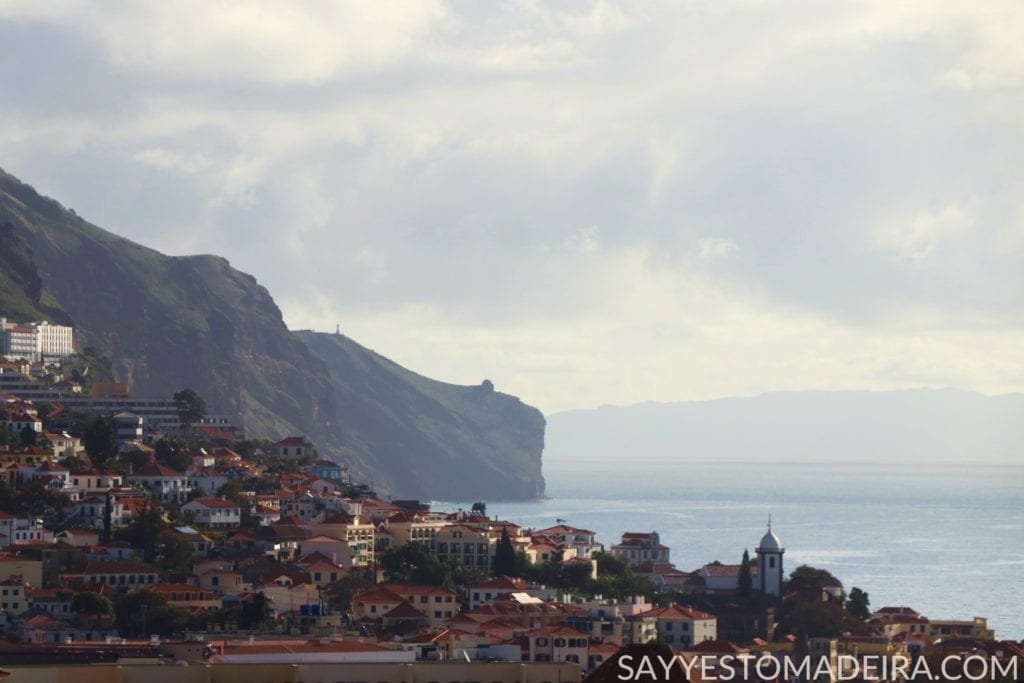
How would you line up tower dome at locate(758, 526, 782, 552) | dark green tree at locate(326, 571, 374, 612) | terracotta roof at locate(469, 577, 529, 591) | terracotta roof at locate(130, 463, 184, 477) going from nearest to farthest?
dark green tree at locate(326, 571, 374, 612) < terracotta roof at locate(469, 577, 529, 591) < tower dome at locate(758, 526, 782, 552) < terracotta roof at locate(130, 463, 184, 477)

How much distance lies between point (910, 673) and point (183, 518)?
40.3m

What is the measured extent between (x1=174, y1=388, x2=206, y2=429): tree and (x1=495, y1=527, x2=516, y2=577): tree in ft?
162

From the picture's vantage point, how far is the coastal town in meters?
87.6

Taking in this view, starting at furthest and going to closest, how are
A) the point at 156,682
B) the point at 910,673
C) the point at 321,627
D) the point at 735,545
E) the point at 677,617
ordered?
the point at 735,545
the point at 677,617
the point at 321,627
the point at 910,673
the point at 156,682

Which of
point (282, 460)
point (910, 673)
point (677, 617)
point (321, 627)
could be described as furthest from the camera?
point (282, 460)

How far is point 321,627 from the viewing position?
3578 inches

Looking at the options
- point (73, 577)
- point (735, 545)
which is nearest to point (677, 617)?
point (73, 577)

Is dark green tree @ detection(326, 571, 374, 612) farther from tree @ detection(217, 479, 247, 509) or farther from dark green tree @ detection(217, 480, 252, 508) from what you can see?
dark green tree @ detection(217, 480, 252, 508)

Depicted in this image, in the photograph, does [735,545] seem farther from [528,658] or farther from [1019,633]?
[528,658]

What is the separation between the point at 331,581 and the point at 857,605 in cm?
2087

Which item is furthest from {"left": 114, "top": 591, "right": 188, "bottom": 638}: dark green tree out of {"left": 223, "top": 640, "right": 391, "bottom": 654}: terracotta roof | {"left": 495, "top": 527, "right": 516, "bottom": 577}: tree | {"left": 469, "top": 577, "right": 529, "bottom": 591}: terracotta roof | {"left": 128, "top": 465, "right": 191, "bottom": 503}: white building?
{"left": 128, "top": 465, "right": 191, "bottom": 503}: white building

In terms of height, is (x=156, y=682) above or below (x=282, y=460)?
below

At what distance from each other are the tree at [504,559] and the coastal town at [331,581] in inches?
3.2

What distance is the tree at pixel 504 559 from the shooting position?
10600 cm
